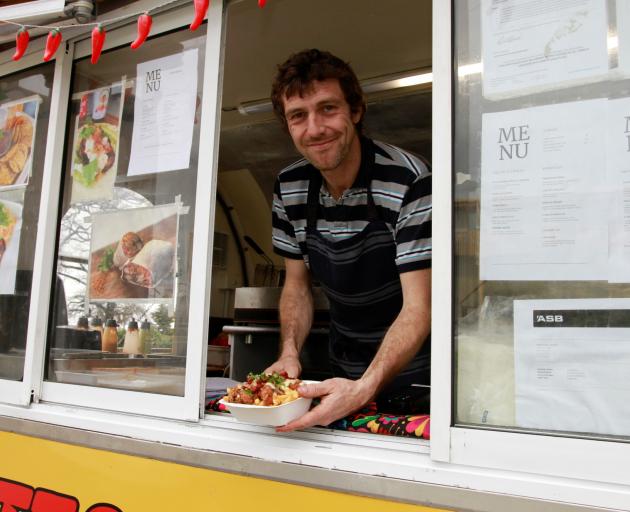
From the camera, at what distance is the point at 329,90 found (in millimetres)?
2197

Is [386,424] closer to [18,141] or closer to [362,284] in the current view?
[362,284]

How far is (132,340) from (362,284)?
91 centimetres

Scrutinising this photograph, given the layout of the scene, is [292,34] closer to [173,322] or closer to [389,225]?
[389,225]

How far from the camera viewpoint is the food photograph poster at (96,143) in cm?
240

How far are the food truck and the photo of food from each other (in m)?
0.01

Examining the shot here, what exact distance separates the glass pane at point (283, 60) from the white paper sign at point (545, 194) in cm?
78

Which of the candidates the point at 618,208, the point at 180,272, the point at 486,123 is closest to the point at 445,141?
the point at 486,123

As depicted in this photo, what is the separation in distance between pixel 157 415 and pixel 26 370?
0.76 meters

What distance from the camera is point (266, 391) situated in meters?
1.63

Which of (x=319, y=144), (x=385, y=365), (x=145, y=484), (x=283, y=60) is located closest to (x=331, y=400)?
(x=385, y=365)

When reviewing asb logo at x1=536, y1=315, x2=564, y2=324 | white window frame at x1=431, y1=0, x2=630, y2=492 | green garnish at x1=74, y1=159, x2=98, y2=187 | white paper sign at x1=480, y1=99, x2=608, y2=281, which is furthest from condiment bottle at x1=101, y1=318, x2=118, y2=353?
asb logo at x1=536, y1=315, x2=564, y2=324

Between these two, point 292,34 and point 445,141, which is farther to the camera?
point 292,34

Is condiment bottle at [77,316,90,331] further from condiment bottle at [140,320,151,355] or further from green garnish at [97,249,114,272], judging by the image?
condiment bottle at [140,320,151,355]

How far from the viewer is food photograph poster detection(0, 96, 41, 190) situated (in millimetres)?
2654
